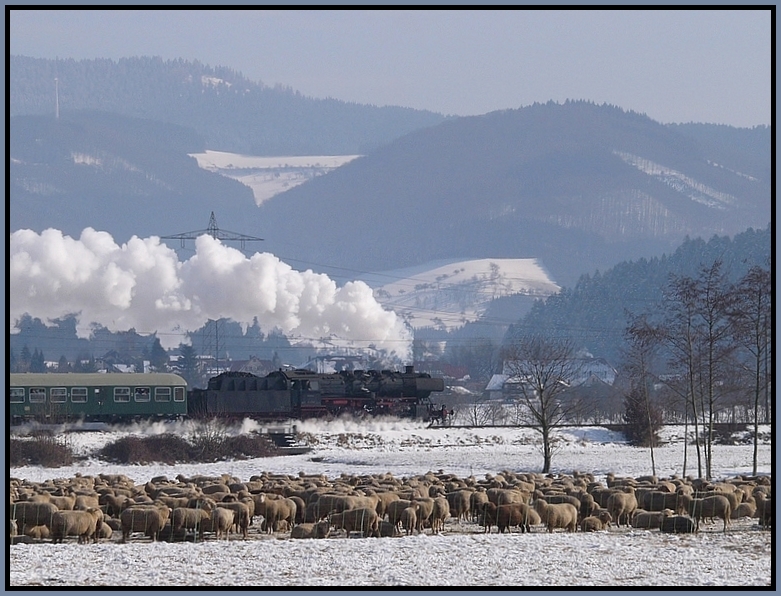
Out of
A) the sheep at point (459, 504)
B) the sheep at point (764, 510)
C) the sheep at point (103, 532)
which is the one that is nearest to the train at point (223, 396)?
the sheep at point (459, 504)

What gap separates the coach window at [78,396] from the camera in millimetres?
67000

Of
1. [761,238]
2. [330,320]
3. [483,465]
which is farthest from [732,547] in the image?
[761,238]

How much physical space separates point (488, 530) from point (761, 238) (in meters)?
165

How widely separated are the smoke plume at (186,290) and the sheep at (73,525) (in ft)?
265

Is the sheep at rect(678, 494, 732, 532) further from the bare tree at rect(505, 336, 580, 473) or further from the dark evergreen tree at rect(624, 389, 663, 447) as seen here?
the dark evergreen tree at rect(624, 389, 663, 447)

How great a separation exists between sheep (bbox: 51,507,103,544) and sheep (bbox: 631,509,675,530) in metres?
13.0

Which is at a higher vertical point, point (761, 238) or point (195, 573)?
point (761, 238)

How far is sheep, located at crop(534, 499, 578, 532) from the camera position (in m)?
30.1

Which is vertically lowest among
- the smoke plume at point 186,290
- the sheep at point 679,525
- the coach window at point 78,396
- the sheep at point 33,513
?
the sheep at point 679,525

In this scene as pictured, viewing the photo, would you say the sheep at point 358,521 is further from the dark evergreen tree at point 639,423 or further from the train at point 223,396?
the train at point 223,396

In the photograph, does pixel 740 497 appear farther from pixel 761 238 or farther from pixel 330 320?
pixel 761 238

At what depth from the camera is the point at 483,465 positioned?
51.8 metres

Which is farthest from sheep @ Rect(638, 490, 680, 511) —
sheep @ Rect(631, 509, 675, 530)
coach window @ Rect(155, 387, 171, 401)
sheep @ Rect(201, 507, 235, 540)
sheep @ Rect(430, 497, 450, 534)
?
coach window @ Rect(155, 387, 171, 401)

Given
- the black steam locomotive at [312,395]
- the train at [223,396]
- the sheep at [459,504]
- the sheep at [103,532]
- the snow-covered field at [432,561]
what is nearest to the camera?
the snow-covered field at [432,561]
